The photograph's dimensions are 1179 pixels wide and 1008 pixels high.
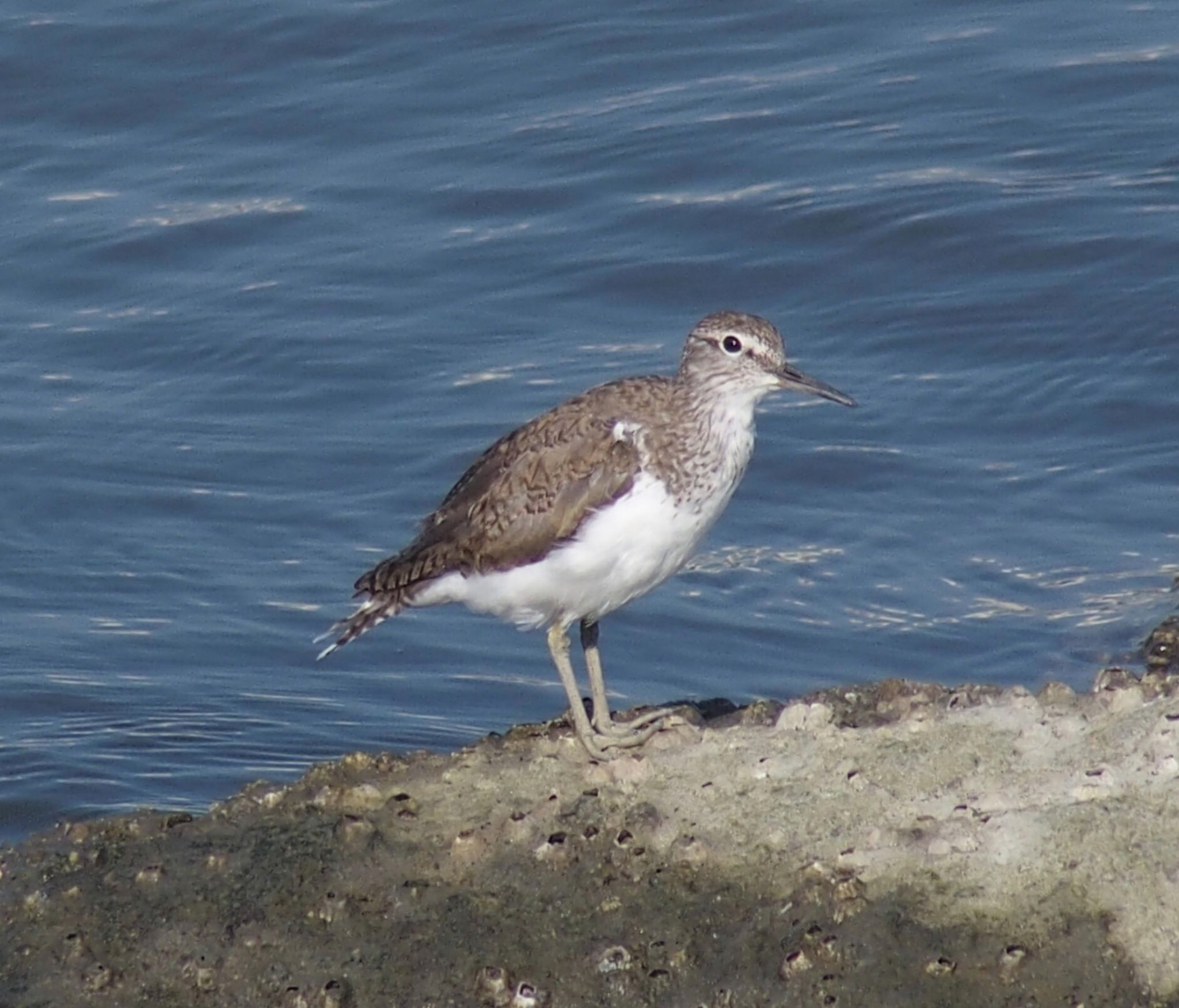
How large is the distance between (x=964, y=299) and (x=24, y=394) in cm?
557

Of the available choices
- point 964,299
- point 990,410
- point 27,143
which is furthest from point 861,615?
point 27,143

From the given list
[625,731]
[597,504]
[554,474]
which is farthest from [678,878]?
[554,474]

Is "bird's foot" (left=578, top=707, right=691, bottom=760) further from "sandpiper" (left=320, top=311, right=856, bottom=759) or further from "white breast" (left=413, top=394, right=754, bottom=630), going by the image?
"white breast" (left=413, top=394, right=754, bottom=630)

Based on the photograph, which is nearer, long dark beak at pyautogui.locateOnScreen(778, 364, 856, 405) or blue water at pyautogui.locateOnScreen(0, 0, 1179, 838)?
long dark beak at pyautogui.locateOnScreen(778, 364, 856, 405)

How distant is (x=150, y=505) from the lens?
10695 millimetres

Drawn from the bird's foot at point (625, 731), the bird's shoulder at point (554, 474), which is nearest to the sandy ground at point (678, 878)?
the bird's foot at point (625, 731)

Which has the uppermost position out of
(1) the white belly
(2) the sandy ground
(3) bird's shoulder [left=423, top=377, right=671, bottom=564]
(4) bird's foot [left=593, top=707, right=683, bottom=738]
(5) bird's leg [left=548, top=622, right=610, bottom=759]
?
(3) bird's shoulder [left=423, top=377, right=671, bottom=564]

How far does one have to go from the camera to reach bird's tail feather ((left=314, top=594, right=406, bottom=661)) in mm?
7277

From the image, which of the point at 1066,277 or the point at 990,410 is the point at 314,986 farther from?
the point at 1066,277

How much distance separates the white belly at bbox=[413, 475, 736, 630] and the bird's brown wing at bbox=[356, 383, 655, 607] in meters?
0.05

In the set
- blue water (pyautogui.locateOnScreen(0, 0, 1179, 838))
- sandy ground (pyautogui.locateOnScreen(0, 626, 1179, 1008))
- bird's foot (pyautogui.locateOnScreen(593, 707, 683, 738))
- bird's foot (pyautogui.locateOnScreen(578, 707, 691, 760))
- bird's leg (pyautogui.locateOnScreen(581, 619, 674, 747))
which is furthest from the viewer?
blue water (pyautogui.locateOnScreen(0, 0, 1179, 838))

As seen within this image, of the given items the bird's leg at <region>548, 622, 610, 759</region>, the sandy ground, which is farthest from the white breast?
the sandy ground

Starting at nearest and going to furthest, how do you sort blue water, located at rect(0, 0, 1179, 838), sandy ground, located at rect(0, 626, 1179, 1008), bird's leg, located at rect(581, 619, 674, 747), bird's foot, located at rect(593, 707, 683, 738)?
1. sandy ground, located at rect(0, 626, 1179, 1008)
2. bird's leg, located at rect(581, 619, 674, 747)
3. bird's foot, located at rect(593, 707, 683, 738)
4. blue water, located at rect(0, 0, 1179, 838)

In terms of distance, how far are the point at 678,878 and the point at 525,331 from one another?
7.15m
